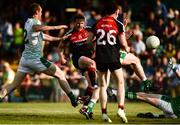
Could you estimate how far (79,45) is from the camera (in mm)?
18578

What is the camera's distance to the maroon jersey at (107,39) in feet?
51.1

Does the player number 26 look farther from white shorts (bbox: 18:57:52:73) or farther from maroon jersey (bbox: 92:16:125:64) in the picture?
white shorts (bbox: 18:57:52:73)

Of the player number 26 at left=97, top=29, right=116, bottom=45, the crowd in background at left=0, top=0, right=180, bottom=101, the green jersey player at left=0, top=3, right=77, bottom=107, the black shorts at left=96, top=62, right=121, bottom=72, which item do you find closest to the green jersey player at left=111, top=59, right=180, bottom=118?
the black shorts at left=96, top=62, right=121, bottom=72

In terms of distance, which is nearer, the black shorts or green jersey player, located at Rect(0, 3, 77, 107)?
the black shorts

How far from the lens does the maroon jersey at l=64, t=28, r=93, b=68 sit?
18.4 meters

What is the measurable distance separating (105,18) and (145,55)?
14.8 metres

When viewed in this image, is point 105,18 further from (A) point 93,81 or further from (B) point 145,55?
(B) point 145,55

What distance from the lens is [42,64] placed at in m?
17.5

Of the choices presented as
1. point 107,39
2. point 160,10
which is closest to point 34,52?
point 107,39

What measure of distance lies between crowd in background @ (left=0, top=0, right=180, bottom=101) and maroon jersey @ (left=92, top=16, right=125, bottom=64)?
11.1 meters

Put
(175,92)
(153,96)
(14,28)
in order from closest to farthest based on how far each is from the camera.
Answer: (153,96) → (175,92) → (14,28)

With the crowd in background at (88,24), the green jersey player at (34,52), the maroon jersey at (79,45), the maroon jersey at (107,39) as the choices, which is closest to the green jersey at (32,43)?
the green jersey player at (34,52)

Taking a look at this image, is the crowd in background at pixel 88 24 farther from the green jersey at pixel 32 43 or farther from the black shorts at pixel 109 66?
the black shorts at pixel 109 66

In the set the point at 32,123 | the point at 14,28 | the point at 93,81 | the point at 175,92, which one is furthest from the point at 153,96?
the point at 14,28
